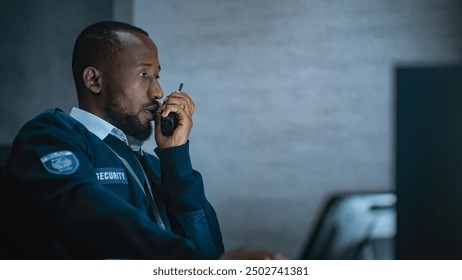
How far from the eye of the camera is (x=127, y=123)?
45.9 inches

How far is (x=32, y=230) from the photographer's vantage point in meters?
0.99

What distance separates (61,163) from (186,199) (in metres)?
0.29

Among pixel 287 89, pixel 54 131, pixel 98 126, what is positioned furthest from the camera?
pixel 287 89

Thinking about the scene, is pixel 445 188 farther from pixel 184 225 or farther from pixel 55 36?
pixel 55 36

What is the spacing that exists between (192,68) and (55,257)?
52cm

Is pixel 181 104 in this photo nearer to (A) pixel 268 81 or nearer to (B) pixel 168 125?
(B) pixel 168 125

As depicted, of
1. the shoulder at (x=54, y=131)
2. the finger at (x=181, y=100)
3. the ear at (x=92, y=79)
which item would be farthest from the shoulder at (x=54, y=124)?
the finger at (x=181, y=100)

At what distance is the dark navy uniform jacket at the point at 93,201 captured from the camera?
2.88ft

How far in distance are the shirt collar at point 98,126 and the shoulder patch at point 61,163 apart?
6.1 inches

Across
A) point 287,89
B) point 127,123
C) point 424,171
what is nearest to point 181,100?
point 127,123

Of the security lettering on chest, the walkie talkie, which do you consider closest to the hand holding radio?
the walkie talkie

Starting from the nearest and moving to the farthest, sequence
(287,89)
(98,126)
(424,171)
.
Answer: (424,171), (98,126), (287,89)

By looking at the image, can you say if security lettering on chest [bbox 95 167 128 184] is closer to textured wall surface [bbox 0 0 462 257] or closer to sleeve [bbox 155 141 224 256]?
sleeve [bbox 155 141 224 256]

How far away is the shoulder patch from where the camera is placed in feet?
3.02
